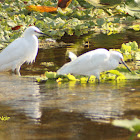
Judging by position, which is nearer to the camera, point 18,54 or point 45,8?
point 18,54

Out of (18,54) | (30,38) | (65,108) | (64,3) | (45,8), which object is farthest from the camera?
(64,3)

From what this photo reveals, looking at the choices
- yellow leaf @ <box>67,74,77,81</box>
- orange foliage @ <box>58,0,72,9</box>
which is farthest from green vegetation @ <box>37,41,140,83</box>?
orange foliage @ <box>58,0,72,9</box>

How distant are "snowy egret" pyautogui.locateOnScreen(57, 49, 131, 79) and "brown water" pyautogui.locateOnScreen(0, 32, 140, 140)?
203 millimetres

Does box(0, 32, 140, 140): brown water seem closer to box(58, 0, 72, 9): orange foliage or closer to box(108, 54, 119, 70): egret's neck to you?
box(108, 54, 119, 70): egret's neck

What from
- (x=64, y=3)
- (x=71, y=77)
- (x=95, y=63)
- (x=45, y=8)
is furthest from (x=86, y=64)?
(x=64, y=3)

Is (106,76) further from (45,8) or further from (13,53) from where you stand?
(45,8)

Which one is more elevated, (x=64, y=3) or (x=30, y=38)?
(x=64, y=3)

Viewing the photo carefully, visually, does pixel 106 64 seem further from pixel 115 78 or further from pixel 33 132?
pixel 33 132

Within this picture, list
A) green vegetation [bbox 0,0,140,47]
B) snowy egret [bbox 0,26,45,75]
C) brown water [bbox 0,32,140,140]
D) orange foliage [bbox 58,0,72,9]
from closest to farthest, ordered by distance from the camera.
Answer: brown water [bbox 0,32,140,140]
snowy egret [bbox 0,26,45,75]
green vegetation [bbox 0,0,140,47]
orange foliage [bbox 58,0,72,9]

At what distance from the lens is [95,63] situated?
665cm

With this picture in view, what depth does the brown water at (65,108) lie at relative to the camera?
15.0ft

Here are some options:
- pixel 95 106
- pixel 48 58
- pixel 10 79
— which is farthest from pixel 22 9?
pixel 95 106

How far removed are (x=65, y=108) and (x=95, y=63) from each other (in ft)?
4.66

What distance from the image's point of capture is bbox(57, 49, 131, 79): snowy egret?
21.7ft
